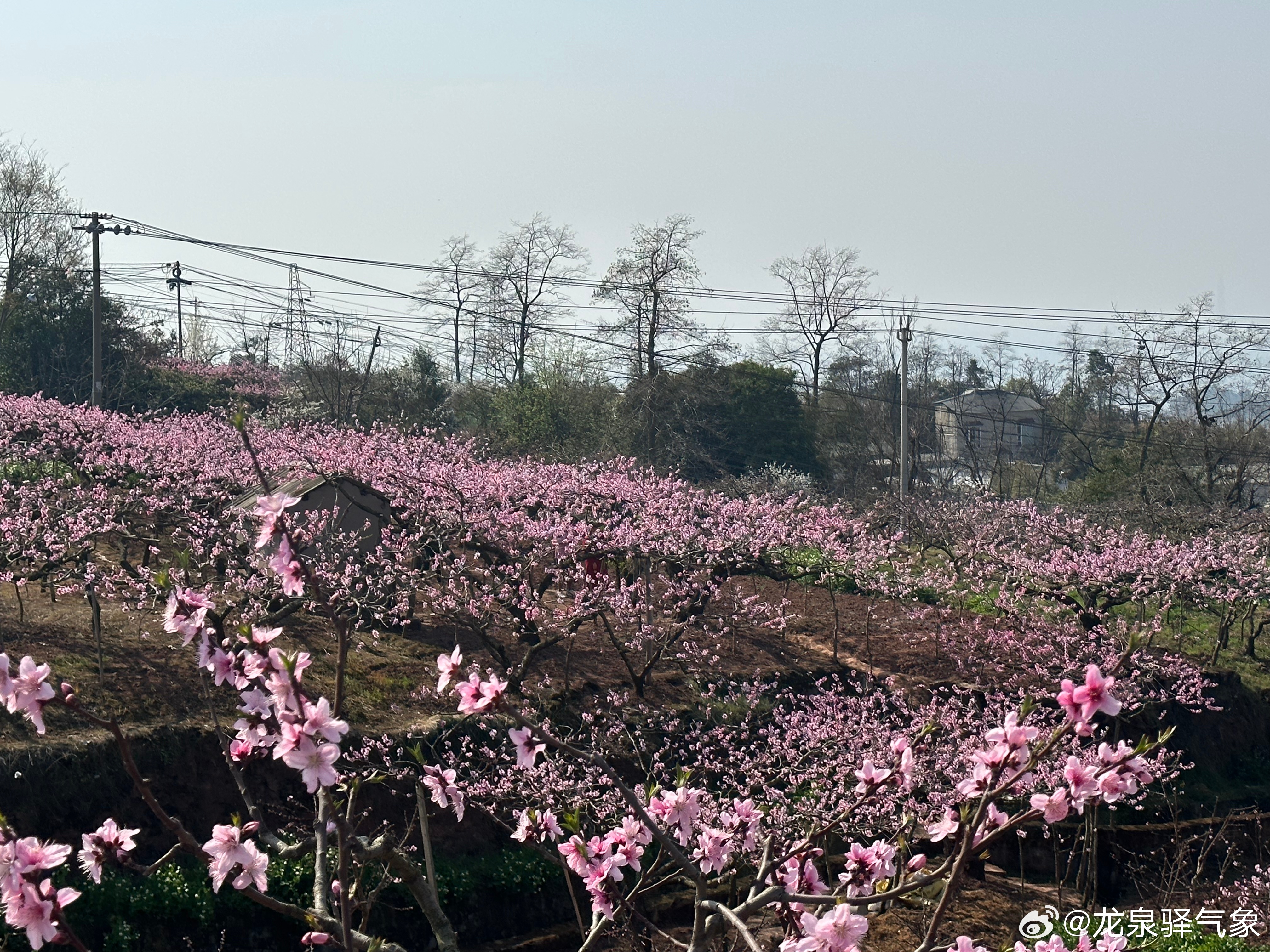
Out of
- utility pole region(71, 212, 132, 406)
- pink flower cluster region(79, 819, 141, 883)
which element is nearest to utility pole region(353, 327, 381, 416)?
utility pole region(71, 212, 132, 406)

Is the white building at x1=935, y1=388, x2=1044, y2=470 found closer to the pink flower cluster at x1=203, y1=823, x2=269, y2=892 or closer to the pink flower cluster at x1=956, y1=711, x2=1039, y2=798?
the pink flower cluster at x1=956, y1=711, x2=1039, y2=798

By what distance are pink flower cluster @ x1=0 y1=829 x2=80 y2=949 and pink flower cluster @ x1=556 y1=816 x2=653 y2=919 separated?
143 centimetres

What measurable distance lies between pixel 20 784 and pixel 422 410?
21.2 metres

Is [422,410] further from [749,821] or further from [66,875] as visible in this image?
[749,821]

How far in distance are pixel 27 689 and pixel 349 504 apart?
1102 cm

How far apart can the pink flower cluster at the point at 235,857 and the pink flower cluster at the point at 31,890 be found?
351 millimetres

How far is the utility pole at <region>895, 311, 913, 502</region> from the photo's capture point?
23750 mm

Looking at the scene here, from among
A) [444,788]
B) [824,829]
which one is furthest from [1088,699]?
[444,788]

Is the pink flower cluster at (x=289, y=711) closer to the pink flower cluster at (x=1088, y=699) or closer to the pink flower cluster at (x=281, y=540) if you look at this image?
the pink flower cluster at (x=281, y=540)

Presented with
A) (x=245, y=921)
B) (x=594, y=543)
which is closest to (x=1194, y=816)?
(x=594, y=543)

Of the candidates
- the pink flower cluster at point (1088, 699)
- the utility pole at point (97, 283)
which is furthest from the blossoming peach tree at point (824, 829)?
the utility pole at point (97, 283)

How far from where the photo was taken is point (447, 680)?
2727 mm

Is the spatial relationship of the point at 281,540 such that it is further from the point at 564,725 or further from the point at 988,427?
the point at 988,427

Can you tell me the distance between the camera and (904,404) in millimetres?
23828
